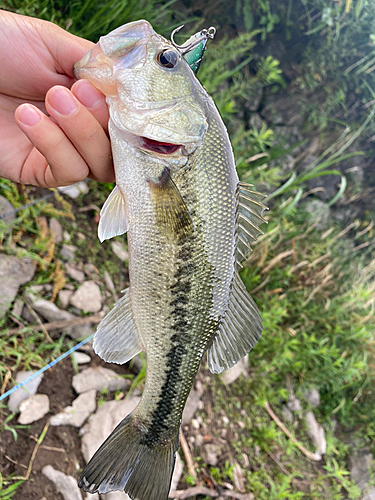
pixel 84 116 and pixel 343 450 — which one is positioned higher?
pixel 84 116

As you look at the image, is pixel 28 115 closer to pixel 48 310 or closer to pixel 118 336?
pixel 118 336

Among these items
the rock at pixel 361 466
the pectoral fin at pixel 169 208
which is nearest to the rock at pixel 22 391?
the pectoral fin at pixel 169 208

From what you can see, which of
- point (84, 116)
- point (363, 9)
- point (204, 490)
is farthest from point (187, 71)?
point (363, 9)

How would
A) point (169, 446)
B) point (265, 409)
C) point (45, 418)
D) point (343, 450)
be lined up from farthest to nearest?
point (343, 450)
point (265, 409)
point (45, 418)
point (169, 446)

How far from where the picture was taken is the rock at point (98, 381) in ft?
6.99

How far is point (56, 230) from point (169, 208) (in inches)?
63.6

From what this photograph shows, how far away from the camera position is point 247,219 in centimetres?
131

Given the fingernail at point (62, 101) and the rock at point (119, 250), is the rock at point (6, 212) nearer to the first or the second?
the rock at point (119, 250)

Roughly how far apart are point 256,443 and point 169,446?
2.13 meters

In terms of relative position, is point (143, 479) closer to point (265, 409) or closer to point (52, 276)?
point (52, 276)

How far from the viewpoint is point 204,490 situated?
2.37 metres

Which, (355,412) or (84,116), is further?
(355,412)

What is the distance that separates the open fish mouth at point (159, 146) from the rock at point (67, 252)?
154 centimetres

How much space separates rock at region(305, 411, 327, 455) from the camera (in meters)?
3.58
